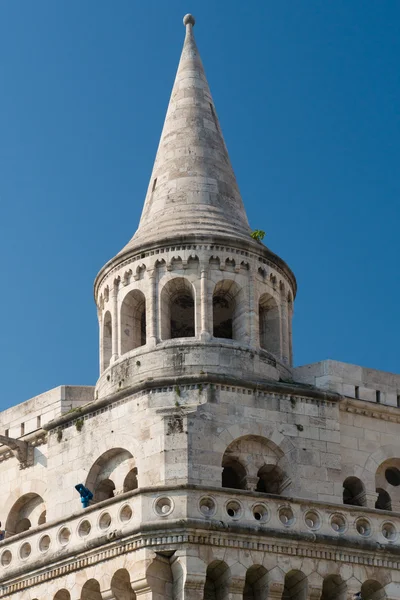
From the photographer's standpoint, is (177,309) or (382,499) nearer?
(382,499)

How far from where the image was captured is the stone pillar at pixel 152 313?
31.6 m

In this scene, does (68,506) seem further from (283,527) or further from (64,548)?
(283,527)

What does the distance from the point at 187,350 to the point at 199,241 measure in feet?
7.52

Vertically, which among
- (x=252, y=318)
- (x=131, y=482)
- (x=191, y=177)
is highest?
(x=191, y=177)

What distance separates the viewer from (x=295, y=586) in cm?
2905

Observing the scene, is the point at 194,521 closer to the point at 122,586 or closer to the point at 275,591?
the point at 122,586

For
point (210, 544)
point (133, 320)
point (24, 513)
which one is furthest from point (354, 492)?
point (24, 513)

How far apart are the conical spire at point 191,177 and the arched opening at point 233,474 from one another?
4.61m

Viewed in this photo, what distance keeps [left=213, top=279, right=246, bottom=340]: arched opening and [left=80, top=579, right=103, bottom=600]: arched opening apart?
566cm

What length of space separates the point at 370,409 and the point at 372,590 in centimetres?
387

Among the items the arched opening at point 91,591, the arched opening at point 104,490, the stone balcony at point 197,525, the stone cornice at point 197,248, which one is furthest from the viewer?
the stone cornice at point 197,248

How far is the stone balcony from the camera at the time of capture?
28391mm

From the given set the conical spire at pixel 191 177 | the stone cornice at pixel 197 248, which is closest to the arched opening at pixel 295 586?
the stone cornice at pixel 197 248

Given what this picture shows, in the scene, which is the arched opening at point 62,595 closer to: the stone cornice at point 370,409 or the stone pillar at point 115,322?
the stone pillar at point 115,322
